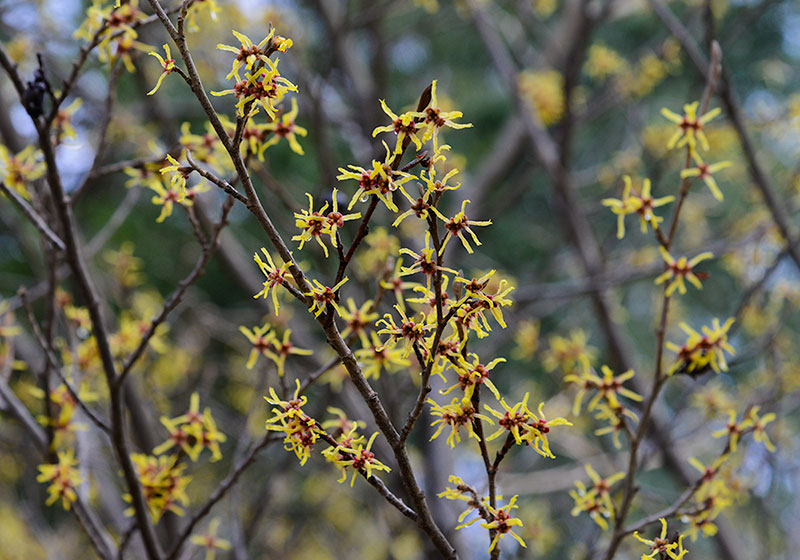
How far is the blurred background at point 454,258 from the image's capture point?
2643 mm

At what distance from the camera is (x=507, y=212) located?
720 centimetres

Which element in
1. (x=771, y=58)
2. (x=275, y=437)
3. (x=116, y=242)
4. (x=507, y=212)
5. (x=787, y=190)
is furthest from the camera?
(x=771, y=58)

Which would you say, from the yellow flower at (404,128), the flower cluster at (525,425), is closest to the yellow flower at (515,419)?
the flower cluster at (525,425)

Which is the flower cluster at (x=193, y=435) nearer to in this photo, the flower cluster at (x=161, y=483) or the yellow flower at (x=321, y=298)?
the flower cluster at (x=161, y=483)

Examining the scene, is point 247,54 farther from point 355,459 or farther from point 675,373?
point 675,373

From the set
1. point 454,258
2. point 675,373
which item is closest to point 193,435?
point 675,373

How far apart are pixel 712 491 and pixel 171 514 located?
5.36ft

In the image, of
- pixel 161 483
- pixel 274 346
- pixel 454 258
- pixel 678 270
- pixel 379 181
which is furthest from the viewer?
pixel 454 258

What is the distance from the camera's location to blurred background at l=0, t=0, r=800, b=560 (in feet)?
8.67

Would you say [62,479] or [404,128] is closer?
[404,128]

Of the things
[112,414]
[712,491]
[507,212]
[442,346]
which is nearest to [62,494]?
[112,414]

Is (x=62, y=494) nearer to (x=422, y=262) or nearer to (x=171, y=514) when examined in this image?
(x=171, y=514)

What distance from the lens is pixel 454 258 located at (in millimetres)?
4500

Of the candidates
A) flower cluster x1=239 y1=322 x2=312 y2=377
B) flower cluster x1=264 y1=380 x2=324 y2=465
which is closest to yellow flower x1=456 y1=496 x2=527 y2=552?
flower cluster x1=264 y1=380 x2=324 y2=465
